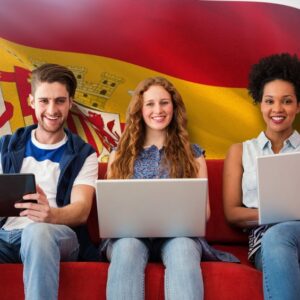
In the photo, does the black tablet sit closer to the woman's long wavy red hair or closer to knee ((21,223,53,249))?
knee ((21,223,53,249))

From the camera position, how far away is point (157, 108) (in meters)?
2.11

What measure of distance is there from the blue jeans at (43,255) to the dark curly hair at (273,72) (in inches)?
42.0

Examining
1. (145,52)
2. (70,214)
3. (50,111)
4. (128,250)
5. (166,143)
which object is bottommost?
(128,250)

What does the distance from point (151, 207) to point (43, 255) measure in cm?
37

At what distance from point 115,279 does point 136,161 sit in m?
0.60

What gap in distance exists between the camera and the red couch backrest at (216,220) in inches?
88.0

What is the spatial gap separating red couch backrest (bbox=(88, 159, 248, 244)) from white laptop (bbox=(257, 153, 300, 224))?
554mm

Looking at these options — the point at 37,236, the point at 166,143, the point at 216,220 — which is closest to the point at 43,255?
the point at 37,236

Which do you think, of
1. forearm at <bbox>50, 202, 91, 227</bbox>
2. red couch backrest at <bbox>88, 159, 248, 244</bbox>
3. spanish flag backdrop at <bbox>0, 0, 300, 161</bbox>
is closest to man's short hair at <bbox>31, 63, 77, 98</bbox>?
spanish flag backdrop at <bbox>0, 0, 300, 161</bbox>

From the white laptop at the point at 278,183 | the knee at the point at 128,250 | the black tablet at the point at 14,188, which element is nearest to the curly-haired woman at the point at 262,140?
the white laptop at the point at 278,183

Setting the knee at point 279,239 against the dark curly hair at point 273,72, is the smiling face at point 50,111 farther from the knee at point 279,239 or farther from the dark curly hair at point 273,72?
the knee at point 279,239

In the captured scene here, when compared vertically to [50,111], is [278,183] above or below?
below

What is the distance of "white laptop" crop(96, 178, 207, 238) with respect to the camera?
1597mm

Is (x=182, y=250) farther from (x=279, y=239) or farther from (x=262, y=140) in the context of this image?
(x=262, y=140)
